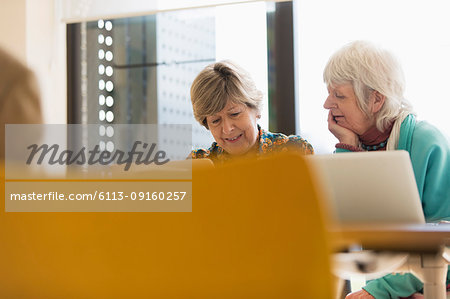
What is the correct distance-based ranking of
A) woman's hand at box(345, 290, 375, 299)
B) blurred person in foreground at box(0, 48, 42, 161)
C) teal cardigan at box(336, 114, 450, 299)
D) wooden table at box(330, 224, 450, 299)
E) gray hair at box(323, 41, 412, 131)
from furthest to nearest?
gray hair at box(323, 41, 412, 131)
teal cardigan at box(336, 114, 450, 299)
woman's hand at box(345, 290, 375, 299)
wooden table at box(330, 224, 450, 299)
blurred person in foreground at box(0, 48, 42, 161)

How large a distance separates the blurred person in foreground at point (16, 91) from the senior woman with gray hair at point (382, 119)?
1335 millimetres

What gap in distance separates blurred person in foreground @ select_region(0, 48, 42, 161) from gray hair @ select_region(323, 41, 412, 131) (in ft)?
5.24

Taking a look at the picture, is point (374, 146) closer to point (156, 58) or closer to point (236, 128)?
point (236, 128)

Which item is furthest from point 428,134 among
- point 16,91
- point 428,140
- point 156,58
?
point 156,58

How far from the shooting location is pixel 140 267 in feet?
1.56

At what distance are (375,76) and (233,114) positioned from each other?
1.90 ft

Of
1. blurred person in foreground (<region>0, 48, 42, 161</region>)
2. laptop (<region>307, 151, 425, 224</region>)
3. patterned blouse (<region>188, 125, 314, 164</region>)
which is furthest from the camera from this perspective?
patterned blouse (<region>188, 125, 314, 164</region>)

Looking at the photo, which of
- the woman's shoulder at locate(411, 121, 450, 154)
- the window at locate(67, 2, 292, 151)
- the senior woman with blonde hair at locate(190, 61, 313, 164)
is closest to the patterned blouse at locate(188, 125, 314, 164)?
the senior woman with blonde hair at locate(190, 61, 313, 164)

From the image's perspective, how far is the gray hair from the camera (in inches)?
78.4

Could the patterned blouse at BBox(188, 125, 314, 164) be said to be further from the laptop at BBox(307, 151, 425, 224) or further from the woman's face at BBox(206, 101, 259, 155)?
the laptop at BBox(307, 151, 425, 224)

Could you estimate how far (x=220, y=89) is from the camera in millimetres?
2119

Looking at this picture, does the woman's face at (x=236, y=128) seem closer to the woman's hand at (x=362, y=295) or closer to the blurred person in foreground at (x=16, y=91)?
the woman's hand at (x=362, y=295)

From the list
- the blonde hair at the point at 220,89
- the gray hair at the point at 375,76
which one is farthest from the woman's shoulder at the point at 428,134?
the blonde hair at the point at 220,89

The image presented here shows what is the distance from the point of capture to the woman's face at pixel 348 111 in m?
2.09
